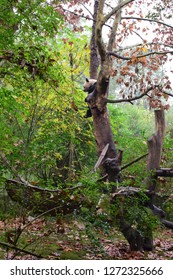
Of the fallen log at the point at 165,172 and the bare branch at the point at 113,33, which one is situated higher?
the bare branch at the point at 113,33

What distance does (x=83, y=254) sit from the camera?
5.56 meters

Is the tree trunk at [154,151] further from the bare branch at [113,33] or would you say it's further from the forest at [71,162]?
the bare branch at [113,33]

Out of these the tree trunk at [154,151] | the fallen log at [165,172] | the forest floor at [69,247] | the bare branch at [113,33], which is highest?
the bare branch at [113,33]

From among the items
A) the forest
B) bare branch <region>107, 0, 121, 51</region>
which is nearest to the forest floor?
→ the forest

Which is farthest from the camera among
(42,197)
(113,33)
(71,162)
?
(71,162)

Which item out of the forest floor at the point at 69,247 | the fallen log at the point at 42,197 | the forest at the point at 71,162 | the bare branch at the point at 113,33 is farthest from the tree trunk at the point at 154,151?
the bare branch at the point at 113,33

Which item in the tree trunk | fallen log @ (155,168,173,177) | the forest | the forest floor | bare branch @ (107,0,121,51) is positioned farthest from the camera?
bare branch @ (107,0,121,51)

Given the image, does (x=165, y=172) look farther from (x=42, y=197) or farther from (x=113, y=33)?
(x=113, y=33)

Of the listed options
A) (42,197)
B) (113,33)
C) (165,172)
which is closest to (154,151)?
(165,172)

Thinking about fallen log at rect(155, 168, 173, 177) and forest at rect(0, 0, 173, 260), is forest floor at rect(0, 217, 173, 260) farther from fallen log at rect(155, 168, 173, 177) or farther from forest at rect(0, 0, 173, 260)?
fallen log at rect(155, 168, 173, 177)

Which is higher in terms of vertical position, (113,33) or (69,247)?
(113,33)

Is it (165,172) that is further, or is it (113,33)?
(113,33)

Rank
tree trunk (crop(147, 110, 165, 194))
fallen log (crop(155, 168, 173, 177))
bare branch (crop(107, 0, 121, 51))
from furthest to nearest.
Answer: bare branch (crop(107, 0, 121, 51)) → tree trunk (crop(147, 110, 165, 194)) → fallen log (crop(155, 168, 173, 177))
